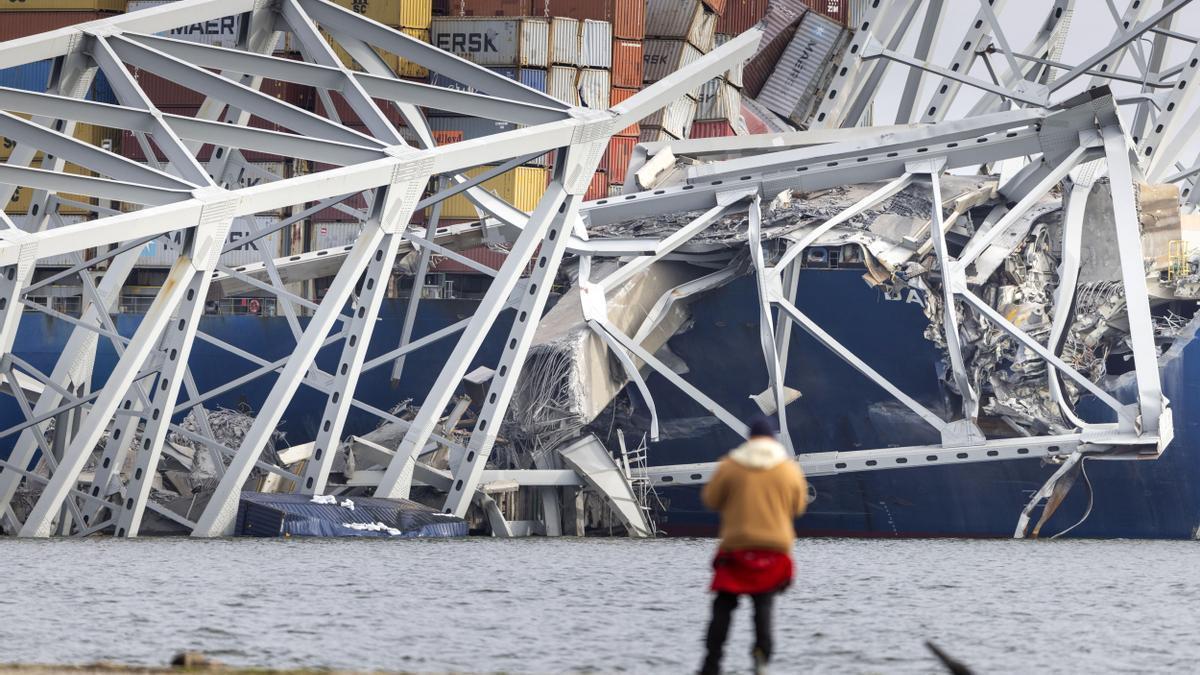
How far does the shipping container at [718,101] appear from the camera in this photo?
63.1 m

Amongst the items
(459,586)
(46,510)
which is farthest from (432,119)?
(459,586)

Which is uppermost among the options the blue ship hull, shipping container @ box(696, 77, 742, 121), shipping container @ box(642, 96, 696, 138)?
shipping container @ box(696, 77, 742, 121)

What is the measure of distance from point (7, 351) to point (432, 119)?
29.3m

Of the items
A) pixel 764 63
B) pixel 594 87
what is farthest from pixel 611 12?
pixel 764 63

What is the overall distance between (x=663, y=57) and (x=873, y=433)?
3179cm

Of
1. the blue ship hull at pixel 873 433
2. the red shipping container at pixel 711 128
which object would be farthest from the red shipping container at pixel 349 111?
the blue ship hull at pixel 873 433

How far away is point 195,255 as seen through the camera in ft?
82.6

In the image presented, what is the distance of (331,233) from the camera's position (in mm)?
55531

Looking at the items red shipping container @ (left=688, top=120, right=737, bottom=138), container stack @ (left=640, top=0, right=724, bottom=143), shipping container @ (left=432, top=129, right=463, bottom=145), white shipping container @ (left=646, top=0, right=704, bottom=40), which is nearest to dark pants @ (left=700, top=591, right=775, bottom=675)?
shipping container @ (left=432, top=129, right=463, bottom=145)

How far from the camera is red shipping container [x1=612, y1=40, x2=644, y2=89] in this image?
2359 inches

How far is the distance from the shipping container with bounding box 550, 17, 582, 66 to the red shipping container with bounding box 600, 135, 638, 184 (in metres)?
3.12

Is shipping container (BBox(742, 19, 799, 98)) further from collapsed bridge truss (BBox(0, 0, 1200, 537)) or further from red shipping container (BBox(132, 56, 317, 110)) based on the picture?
collapsed bridge truss (BBox(0, 0, 1200, 537))

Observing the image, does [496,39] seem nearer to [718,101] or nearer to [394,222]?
[718,101]

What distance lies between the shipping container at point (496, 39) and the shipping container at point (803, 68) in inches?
531
